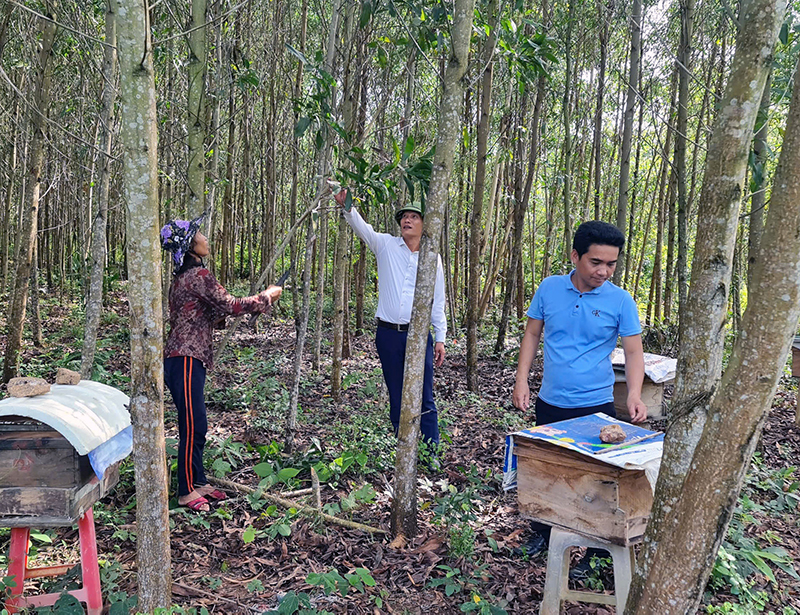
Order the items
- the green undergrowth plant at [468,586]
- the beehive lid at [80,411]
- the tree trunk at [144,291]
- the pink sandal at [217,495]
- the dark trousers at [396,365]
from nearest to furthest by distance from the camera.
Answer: the tree trunk at [144,291]
the beehive lid at [80,411]
the green undergrowth plant at [468,586]
the pink sandal at [217,495]
the dark trousers at [396,365]

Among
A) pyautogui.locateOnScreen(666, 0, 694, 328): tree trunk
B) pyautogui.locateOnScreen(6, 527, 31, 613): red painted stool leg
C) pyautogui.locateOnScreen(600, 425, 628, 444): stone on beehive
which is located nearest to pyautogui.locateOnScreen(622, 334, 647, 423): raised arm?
pyautogui.locateOnScreen(600, 425, 628, 444): stone on beehive

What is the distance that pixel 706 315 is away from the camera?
165cm

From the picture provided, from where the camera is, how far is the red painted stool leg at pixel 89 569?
242 cm

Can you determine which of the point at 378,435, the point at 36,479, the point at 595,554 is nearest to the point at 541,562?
the point at 595,554

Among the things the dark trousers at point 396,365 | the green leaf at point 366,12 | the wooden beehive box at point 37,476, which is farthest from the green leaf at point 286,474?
the green leaf at point 366,12

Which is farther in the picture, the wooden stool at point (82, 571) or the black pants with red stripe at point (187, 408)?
the black pants with red stripe at point (187, 408)

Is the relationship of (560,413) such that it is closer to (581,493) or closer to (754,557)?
(581,493)

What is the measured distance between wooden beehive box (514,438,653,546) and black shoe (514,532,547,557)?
82 centimetres

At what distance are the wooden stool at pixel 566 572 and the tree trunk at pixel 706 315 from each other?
73 centimetres

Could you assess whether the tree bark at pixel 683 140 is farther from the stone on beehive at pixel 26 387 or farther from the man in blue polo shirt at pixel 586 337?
the stone on beehive at pixel 26 387

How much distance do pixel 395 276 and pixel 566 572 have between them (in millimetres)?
2263

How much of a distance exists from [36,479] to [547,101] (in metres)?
9.18

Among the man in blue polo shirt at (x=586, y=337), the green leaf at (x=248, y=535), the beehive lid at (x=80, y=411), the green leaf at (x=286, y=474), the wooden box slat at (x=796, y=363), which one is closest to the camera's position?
the beehive lid at (x=80, y=411)

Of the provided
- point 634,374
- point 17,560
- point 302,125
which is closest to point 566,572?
point 634,374
